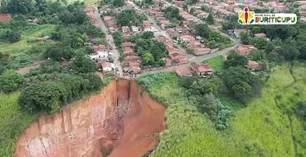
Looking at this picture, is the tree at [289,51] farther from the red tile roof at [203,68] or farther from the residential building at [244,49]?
the red tile roof at [203,68]

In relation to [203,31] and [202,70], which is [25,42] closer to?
[203,31]

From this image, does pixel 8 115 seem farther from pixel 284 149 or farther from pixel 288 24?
pixel 288 24

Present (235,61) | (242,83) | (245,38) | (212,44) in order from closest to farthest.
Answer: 1. (242,83)
2. (235,61)
3. (212,44)
4. (245,38)

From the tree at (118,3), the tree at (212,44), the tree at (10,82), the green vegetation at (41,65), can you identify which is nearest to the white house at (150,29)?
the green vegetation at (41,65)

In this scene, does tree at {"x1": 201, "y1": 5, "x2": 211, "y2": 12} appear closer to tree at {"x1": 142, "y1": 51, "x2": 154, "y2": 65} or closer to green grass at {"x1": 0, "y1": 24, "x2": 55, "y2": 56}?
green grass at {"x1": 0, "y1": 24, "x2": 55, "y2": 56}

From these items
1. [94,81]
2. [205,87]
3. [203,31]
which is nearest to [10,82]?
[94,81]

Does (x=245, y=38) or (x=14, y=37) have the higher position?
(x=14, y=37)

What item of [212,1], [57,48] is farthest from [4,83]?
[212,1]
